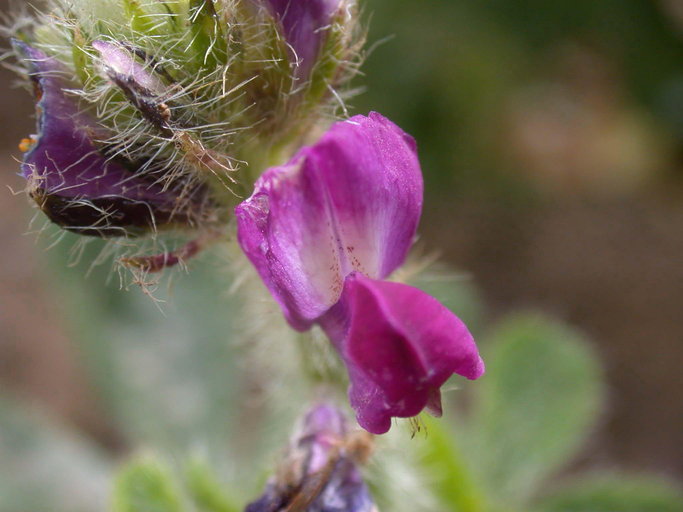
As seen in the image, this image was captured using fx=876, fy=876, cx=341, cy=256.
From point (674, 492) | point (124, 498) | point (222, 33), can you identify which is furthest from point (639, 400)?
point (222, 33)

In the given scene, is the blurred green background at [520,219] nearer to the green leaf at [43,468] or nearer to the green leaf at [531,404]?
the green leaf at [43,468]

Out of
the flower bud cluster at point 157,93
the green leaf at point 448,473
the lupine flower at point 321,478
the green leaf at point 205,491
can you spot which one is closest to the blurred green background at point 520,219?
the green leaf at point 205,491

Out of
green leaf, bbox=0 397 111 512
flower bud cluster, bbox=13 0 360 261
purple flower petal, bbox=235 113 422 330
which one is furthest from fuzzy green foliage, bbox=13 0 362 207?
green leaf, bbox=0 397 111 512

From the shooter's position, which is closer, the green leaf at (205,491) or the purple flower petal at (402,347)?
the purple flower petal at (402,347)

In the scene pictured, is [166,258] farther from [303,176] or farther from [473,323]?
[473,323]

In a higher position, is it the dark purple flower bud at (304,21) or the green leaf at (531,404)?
the dark purple flower bud at (304,21)

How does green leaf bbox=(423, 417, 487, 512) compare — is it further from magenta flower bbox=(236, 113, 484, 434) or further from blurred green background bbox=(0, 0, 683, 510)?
blurred green background bbox=(0, 0, 683, 510)
